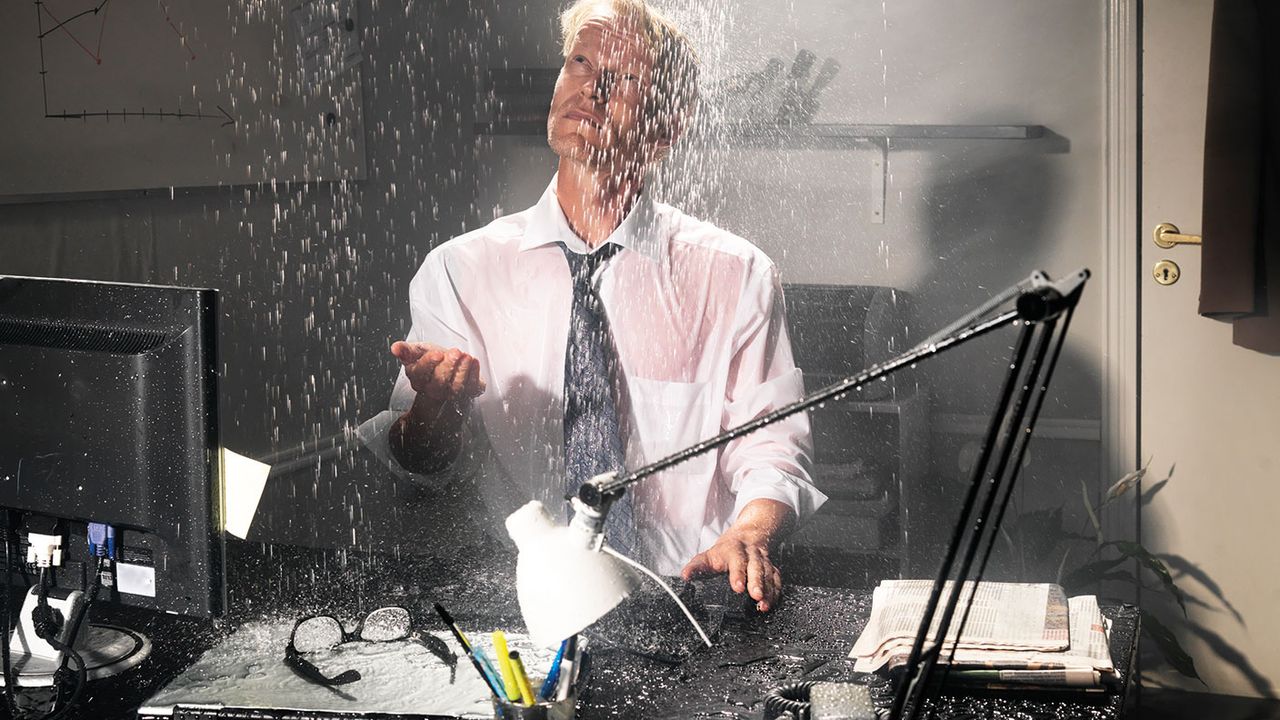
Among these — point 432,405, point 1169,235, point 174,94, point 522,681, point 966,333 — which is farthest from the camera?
point 432,405

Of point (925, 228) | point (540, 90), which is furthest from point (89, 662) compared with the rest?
point (925, 228)

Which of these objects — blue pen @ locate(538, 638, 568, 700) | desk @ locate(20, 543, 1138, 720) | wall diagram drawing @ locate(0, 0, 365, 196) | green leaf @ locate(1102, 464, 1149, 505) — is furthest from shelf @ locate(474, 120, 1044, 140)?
blue pen @ locate(538, 638, 568, 700)

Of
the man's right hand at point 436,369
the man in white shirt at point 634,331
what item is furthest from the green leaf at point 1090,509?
the man's right hand at point 436,369

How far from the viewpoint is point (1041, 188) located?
7.63 feet

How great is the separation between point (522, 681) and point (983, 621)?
57cm

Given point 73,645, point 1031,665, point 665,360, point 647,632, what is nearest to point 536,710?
point 647,632

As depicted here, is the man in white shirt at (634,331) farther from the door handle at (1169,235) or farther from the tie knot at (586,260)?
the door handle at (1169,235)

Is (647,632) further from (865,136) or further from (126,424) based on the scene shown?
(865,136)

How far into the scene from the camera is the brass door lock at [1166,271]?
2398 mm

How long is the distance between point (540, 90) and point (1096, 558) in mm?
1540

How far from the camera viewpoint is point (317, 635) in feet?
4.48

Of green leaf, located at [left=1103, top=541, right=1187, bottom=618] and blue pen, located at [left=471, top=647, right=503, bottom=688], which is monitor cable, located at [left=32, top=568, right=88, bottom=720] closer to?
A: blue pen, located at [left=471, top=647, right=503, bottom=688]

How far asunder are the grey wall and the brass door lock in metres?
0.14

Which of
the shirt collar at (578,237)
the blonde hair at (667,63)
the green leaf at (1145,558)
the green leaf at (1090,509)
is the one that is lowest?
the green leaf at (1145,558)
